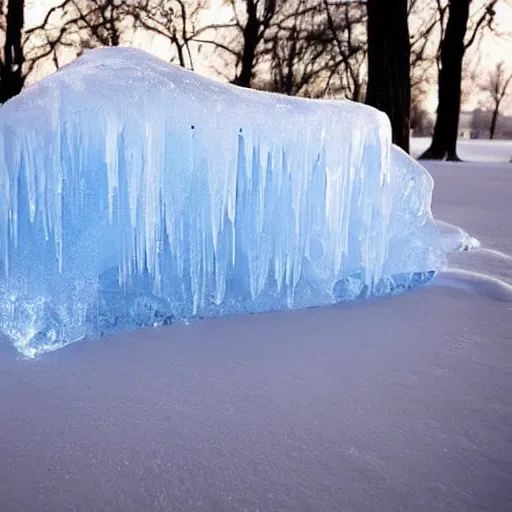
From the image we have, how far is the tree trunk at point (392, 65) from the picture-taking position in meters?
6.39

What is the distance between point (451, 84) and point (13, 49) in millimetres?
9267

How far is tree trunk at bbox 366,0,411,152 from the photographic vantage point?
6.39m

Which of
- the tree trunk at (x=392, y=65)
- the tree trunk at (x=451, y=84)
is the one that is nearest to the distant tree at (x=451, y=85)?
the tree trunk at (x=451, y=84)

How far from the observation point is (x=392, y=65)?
6.39 m

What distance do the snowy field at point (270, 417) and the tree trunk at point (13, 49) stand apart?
11289mm

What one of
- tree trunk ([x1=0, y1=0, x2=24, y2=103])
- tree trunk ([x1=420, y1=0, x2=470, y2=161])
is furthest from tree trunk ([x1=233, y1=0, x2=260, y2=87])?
tree trunk ([x1=420, y1=0, x2=470, y2=161])

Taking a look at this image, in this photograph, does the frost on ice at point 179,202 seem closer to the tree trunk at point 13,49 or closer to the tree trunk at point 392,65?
the tree trunk at point 392,65

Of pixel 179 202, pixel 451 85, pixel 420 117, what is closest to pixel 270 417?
pixel 179 202

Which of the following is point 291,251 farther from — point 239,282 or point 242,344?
point 242,344

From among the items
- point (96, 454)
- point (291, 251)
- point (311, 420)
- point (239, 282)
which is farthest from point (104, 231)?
point (311, 420)

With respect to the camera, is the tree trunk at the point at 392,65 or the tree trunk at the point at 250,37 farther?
the tree trunk at the point at 250,37

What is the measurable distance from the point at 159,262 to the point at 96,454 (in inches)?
38.1

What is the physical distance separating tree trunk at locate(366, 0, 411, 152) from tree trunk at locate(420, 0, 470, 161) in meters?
3.58

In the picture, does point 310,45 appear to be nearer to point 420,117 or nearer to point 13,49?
point 13,49
